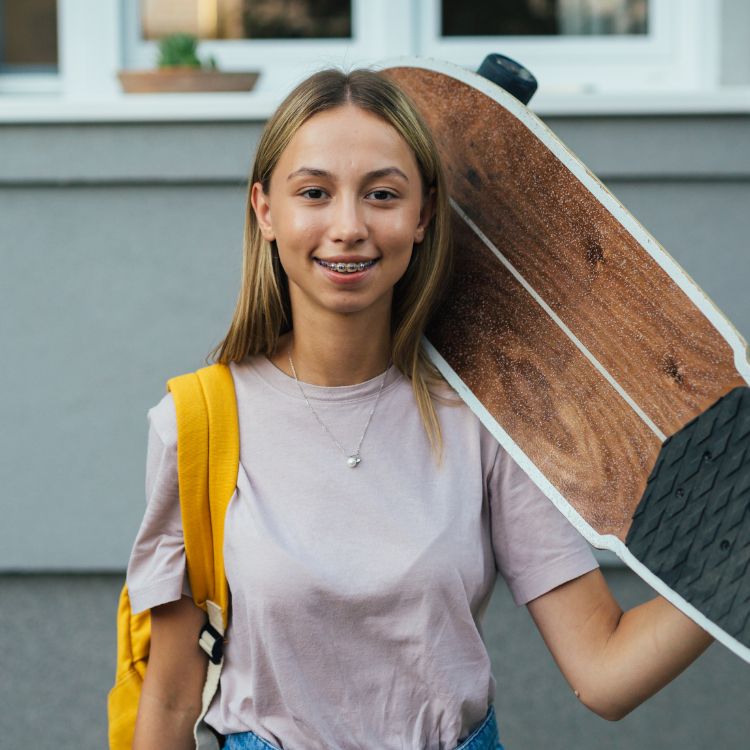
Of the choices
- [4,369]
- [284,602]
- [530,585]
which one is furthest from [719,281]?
[4,369]

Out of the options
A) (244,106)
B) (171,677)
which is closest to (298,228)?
(171,677)

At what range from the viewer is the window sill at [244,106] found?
268 centimetres

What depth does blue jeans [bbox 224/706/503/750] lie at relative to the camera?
1.62 metres

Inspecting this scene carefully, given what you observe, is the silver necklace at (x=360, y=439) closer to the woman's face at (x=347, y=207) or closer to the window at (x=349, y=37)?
the woman's face at (x=347, y=207)

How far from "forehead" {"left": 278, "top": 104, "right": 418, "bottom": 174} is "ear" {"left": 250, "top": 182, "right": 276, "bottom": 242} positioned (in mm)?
99

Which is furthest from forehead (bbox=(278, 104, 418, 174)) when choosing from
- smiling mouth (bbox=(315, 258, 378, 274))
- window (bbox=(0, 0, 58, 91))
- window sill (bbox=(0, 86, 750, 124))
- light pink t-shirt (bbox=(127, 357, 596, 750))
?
window (bbox=(0, 0, 58, 91))

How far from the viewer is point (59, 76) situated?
3.08m

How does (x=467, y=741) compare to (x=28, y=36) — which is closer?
(x=467, y=741)

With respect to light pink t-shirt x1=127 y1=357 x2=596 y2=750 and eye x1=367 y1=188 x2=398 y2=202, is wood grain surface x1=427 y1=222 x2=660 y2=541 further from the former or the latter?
eye x1=367 y1=188 x2=398 y2=202

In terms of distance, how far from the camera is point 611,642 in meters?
1.59

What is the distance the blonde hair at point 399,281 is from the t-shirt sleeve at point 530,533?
4.6 inches

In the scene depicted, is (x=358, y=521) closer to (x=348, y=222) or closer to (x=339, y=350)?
(x=339, y=350)

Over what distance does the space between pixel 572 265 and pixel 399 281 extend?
0.28m

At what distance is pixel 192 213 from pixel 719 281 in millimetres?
1331
